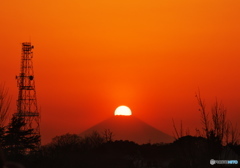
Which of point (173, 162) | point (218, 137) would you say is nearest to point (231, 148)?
point (218, 137)

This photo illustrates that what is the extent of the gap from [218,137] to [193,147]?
4.68 meters

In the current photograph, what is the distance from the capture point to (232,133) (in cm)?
3384

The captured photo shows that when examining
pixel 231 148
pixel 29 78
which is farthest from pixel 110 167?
pixel 29 78

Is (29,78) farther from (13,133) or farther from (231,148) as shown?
(231,148)

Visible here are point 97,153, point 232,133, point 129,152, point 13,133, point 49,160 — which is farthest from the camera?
point 13,133

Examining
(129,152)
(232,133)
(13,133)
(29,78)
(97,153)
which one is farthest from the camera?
(29,78)

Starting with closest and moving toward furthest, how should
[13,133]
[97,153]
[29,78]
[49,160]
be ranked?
[49,160] → [97,153] → [13,133] → [29,78]

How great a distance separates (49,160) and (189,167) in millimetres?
11390

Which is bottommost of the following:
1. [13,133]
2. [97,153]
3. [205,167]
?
[205,167]

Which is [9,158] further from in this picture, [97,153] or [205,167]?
[205,167]

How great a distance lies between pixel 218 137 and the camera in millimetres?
35000

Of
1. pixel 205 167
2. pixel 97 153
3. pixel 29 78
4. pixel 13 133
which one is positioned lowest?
pixel 205 167

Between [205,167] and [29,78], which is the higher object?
[29,78]

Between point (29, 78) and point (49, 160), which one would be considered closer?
point (49, 160)
